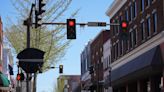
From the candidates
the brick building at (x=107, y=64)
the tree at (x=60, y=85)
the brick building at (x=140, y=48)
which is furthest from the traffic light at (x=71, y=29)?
the tree at (x=60, y=85)

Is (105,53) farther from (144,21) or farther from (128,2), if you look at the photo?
(144,21)

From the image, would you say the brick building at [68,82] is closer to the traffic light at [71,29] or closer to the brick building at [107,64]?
the brick building at [107,64]

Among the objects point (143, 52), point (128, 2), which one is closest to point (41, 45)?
point (143, 52)

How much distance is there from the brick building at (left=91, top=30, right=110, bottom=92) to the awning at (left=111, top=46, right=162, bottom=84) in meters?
20.3

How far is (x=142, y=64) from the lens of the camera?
143 ft

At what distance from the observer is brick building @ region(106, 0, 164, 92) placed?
134 ft

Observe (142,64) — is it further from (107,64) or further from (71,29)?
(107,64)

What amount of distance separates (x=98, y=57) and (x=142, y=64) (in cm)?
3839

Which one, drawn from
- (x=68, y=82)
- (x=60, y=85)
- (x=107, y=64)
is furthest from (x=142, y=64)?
(x=68, y=82)

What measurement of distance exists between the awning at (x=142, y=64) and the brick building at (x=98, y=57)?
20.3 m

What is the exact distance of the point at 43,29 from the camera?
36.3 metres

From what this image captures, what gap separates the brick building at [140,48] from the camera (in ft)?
134

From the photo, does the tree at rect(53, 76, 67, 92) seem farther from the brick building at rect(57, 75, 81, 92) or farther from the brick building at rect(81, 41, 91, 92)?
the brick building at rect(81, 41, 91, 92)

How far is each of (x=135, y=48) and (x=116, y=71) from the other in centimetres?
1104
